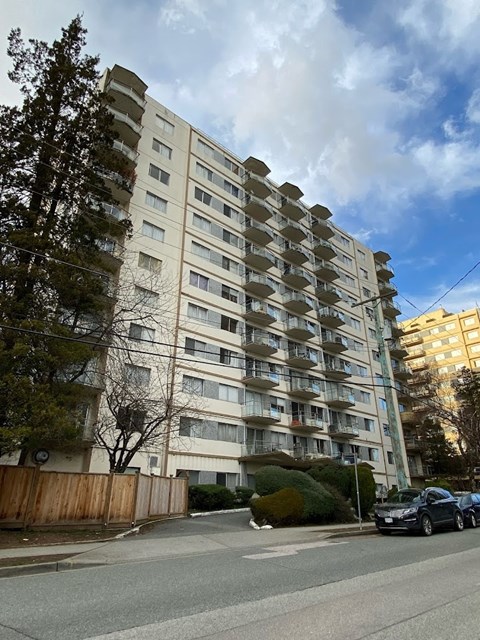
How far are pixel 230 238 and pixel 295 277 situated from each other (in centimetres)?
801

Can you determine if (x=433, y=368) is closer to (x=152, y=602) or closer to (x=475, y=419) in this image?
(x=475, y=419)

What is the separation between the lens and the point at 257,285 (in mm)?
36281

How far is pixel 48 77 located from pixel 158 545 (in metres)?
15.8

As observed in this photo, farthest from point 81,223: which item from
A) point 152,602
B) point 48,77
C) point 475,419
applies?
point 475,419

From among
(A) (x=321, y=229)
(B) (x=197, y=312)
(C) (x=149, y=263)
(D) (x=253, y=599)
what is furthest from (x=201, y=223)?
(D) (x=253, y=599)

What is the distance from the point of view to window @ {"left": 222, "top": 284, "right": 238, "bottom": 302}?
34.6 m

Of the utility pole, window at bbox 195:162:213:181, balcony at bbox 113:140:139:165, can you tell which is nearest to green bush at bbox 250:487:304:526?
the utility pole

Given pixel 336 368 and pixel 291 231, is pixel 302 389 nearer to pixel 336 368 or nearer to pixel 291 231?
pixel 336 368

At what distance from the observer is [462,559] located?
30.7 ft

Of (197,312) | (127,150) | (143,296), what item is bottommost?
(143,296)

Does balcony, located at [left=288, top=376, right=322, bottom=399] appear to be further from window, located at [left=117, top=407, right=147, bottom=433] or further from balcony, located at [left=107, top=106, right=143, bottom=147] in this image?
balcony, located at [left=107, top=106, right=143, bottom=147]

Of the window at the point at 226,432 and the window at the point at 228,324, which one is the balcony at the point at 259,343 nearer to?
the window at the point at 228,324

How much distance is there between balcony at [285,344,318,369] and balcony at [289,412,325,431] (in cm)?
424

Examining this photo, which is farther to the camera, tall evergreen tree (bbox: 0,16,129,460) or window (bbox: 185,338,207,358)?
window (bbox: 185,338,207,358)
